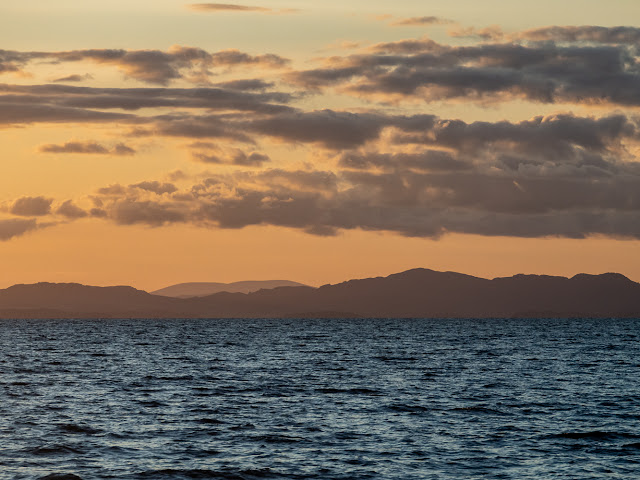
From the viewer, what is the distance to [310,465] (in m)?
36.1

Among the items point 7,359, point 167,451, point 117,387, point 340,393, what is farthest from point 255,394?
point 7,359

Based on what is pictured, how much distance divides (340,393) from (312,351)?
56764 millimetres

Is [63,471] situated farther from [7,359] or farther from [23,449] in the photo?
[7,359]

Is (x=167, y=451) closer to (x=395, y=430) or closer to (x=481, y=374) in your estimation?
(x=395, y=430)

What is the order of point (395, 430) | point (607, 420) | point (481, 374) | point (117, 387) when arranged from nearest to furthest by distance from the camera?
point (395, 430) → point (607, 420) → point (117, 387) → point (481, 374)

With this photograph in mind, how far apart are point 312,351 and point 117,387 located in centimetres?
5418

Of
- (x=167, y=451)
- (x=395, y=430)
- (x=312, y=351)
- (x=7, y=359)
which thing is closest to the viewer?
(x=167, y=451)

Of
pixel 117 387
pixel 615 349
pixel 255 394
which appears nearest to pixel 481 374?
pixel 255 394

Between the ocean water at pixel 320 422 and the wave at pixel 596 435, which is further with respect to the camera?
the wave at pixel 596 435

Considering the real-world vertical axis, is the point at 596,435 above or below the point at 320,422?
below

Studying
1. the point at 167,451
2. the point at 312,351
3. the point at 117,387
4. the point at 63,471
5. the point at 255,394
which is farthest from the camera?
the point at 312,351

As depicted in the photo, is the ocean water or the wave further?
the wave

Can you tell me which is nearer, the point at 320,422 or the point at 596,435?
the point at 596,435

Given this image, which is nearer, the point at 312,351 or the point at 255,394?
the point at 255,394
